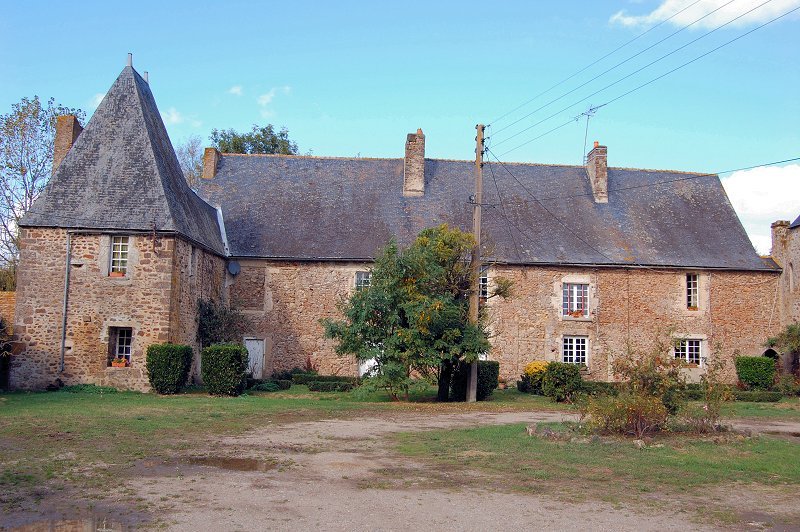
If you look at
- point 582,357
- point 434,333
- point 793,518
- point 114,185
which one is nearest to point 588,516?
point 793,518

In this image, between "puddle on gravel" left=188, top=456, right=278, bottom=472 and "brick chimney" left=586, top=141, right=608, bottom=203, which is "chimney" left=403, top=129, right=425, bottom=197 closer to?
"brick chimney" left=586, top=141, right=608, bottom=203

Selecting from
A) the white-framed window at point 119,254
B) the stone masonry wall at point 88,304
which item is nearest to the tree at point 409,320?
the stone masonry wall at point 88,304

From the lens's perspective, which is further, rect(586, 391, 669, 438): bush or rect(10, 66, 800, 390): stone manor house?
rect(10, 66, 800, 390): stone manor house

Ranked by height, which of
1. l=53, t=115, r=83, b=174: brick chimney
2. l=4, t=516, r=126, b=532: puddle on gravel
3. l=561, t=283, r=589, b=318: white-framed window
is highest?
l=53, t=115, r=83, b=174: brick chimney

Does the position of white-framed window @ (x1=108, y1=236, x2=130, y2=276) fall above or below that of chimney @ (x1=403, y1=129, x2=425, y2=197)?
below

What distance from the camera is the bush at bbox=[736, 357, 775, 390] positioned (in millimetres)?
24188

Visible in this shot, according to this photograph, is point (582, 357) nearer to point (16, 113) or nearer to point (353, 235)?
point (353, 235)

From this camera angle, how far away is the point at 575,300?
25719 mm

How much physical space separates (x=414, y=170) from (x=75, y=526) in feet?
74.3

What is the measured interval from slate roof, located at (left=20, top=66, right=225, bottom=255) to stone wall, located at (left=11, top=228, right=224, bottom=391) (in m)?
0.51

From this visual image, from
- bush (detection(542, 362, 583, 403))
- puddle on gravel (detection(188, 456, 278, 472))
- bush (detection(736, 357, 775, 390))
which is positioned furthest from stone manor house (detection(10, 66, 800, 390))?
→ puddle on gravel (detection(188, 456, 278, 472))

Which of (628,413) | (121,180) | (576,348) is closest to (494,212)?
(576,348)

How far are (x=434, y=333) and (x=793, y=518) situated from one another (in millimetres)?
11407

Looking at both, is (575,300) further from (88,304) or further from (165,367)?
(88,304)
